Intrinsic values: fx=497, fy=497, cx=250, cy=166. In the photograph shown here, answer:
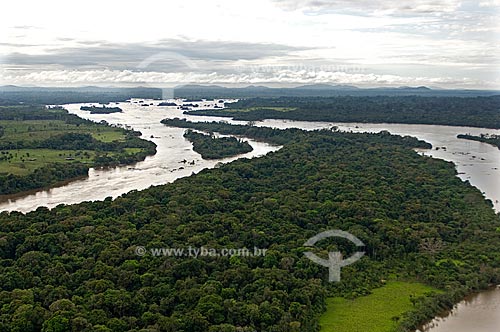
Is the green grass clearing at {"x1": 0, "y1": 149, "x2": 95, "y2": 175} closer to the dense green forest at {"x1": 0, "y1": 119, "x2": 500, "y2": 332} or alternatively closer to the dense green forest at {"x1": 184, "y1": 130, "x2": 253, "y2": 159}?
the dense green forest at {"x1": 184, "y1": 130, "x2": 253, "y2": 159}

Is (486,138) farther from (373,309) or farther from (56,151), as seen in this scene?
(373,309)

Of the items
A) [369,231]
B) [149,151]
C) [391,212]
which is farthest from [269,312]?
[149,151]

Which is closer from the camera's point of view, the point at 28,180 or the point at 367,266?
the point at 367,266

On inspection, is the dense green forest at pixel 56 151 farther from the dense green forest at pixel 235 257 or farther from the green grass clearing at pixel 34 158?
the dense green forest at pixel 235 257

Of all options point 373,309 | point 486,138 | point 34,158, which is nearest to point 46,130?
point 34,158

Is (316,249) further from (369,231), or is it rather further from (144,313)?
(144,313)

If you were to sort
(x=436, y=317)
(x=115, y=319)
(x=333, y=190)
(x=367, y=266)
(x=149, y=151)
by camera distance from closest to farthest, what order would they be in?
(x=115, y=319) → (x=436, y=317) → (x=367, y=266) → (x=333, y=190) → (x=149, y=151)
